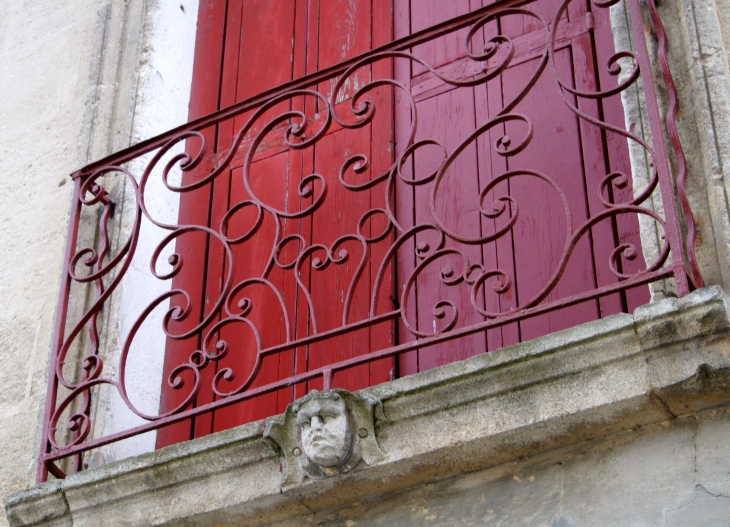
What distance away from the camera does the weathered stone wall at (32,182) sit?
440 centimetres

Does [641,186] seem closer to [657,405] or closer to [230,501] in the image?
[657,405]

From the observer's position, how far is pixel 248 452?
3539 millimetres

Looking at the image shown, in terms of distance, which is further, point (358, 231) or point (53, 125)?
point (53, 125)

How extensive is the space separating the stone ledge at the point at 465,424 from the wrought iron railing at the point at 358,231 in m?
0.15

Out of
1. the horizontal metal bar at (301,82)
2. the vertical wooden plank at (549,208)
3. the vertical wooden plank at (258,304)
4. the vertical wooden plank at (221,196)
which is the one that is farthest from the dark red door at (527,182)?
the vertical wooden plank at (221,196)

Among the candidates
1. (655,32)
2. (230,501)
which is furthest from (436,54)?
(230,501)

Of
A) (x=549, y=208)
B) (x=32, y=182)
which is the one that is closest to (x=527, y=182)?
(x=549, y=208)

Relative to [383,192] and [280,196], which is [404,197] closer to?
[383,192]

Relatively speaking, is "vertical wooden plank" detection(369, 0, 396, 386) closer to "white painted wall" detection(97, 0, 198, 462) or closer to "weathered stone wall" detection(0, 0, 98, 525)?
"white painted wall" detection(97, 0, 198, 462)

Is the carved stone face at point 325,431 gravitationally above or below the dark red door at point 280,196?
below

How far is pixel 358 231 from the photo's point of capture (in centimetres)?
374

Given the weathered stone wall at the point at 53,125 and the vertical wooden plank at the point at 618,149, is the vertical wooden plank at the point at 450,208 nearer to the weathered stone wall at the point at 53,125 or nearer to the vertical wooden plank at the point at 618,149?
the vertical wooden plank at the point at 618,149

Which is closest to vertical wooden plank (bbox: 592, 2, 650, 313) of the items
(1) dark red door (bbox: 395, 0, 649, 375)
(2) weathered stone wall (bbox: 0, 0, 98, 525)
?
(1) dark red door (bbox: 395, 0, 649, 375)

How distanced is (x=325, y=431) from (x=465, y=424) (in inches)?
15.2
